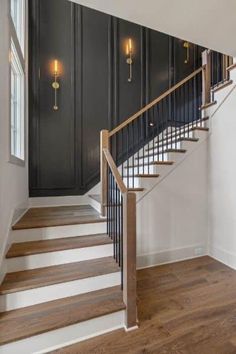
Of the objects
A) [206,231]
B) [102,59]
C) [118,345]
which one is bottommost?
[118,345]

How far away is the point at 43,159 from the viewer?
3635 mm

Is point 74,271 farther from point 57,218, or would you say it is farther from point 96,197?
point 96,197

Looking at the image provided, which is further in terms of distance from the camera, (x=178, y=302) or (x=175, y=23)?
(x=178, y=302)

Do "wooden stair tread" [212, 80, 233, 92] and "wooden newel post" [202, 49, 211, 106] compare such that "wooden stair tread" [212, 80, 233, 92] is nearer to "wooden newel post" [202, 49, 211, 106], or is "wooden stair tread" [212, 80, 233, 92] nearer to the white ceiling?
"wooden newel post" [202, 49, 211, 106]

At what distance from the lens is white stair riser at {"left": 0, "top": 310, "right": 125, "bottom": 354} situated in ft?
5.20

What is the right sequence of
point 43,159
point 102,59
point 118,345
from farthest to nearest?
point 102,59
point 43,159
point 118,345

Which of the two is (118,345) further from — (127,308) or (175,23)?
(175,23)

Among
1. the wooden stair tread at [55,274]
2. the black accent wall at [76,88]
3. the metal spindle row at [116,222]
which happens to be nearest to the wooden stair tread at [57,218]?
the metal spindle row at [116,222]

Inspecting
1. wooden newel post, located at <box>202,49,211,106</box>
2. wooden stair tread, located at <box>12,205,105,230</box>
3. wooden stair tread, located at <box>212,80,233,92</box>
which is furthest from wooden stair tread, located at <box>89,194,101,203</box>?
wooden stair tread, located at <box>212,80,233,92</box>

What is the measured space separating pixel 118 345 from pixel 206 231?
2227mm

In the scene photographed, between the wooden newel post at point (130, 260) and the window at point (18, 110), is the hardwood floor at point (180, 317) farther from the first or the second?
the window at point (18, 110)

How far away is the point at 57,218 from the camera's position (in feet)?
8.96

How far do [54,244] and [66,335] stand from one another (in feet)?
2.62

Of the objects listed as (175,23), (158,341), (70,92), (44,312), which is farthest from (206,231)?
(70,92)
